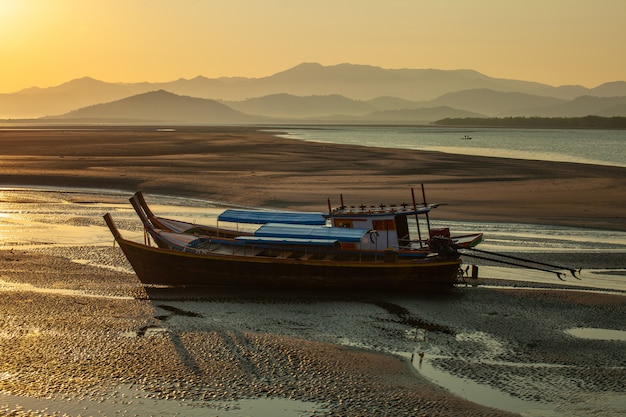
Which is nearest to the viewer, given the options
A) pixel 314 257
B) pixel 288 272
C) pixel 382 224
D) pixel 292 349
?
pixel 292 349

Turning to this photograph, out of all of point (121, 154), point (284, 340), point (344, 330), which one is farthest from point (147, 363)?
point (121, 154)

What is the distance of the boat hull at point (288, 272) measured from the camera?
23.2 meters

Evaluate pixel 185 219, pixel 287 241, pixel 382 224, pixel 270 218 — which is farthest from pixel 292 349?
pixel 185 219

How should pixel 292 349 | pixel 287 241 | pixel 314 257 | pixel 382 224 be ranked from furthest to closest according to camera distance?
pixel 382 224 < pixel 314 257 < pixel 287 241 < pixel 292 349

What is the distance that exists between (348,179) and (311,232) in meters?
28.7

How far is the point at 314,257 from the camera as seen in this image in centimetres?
2452

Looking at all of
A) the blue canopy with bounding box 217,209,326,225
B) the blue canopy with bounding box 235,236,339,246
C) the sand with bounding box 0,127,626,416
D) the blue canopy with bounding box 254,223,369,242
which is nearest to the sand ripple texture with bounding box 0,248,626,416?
the sand with bounding box 0,127,626,416

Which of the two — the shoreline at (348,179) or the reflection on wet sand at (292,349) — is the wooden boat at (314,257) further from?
the shoreline at (348,179)

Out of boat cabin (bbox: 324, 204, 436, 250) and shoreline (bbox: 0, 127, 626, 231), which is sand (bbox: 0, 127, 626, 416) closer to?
boat cabin (bbox: 324, 204, 436, 250)

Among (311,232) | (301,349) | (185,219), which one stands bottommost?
(301,349)

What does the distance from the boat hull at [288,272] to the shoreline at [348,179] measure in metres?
13.7

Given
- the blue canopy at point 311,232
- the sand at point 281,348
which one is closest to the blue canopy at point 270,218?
the blue canopy at point 311,232

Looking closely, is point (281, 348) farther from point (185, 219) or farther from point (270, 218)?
point (185, 219)

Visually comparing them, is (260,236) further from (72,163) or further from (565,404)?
(72,163)
